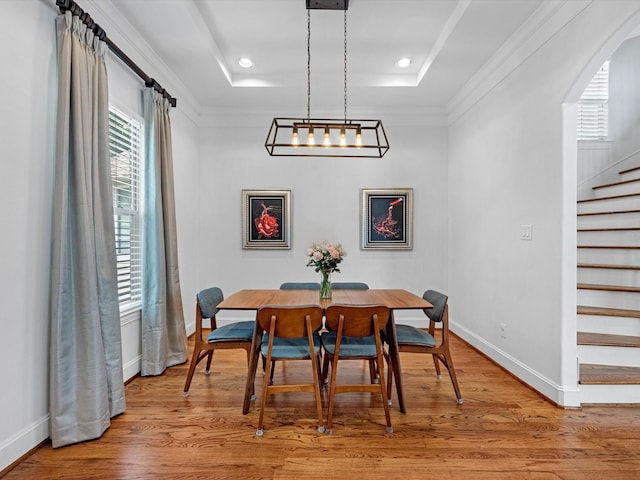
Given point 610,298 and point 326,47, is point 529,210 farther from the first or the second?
point 326,47

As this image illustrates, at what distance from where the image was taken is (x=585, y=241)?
11.6 ft

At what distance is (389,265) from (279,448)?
3069 mm

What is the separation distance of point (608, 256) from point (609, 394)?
126cm

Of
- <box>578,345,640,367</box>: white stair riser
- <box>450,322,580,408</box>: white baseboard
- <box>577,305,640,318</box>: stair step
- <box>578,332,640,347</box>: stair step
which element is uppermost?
<box>577,305,640,318</box>: stair step

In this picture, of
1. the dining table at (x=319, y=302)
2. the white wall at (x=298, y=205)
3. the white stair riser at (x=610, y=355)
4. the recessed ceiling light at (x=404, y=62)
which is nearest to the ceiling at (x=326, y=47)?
the recessed ceiling light at (x=404, y=62)

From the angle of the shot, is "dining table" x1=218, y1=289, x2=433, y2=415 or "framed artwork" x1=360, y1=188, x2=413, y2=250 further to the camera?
"framed artwork" x1=360, y1=188, x2=413, y2=250

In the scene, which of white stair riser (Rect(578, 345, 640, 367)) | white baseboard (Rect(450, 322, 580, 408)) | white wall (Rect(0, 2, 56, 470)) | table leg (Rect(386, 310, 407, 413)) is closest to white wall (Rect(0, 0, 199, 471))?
white wall (Rect(0, 2, 56, 470))

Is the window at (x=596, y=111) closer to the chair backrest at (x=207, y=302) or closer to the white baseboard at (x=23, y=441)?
the chair backrest at (x=207, y=302)

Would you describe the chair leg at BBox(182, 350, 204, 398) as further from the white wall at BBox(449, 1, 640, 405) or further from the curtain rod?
the white wall at BBox(449, 1, 640, 405)

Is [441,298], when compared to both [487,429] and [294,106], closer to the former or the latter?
[487,429]

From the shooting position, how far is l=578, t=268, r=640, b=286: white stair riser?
297 cm

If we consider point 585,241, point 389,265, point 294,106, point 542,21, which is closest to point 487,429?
point 585,241

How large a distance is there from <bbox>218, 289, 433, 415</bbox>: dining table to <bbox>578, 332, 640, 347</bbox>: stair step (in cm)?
121

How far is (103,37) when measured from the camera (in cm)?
245
